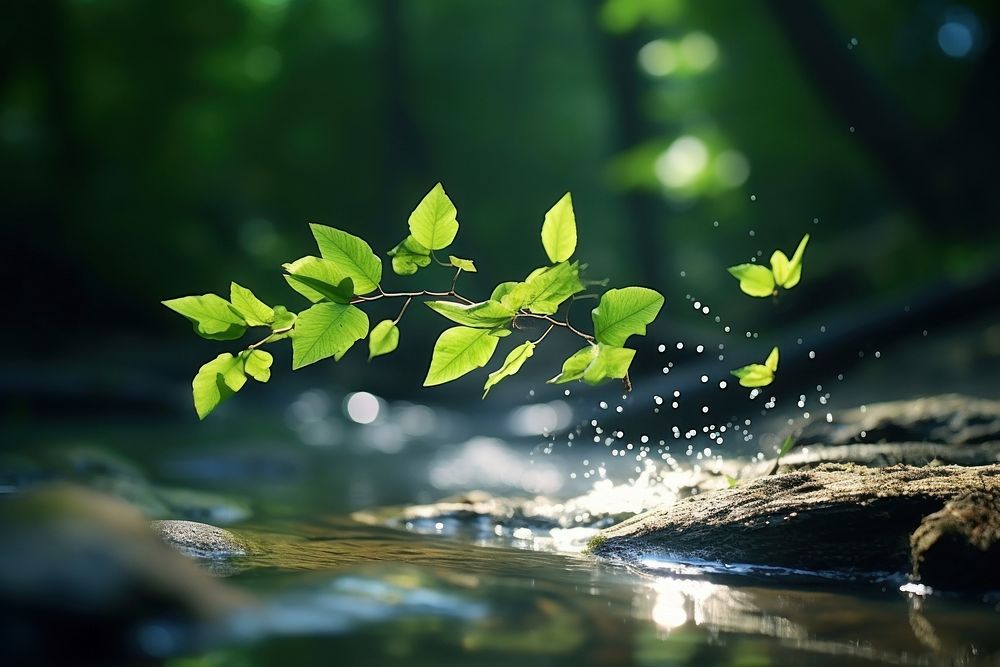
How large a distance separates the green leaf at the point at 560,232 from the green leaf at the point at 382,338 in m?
0.52

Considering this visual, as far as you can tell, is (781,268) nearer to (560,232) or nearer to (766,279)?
(766,279)

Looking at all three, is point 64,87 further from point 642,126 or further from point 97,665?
point 97,665

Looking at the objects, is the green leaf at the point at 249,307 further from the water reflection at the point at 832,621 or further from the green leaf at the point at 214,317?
the water reflection at the point at 832,621

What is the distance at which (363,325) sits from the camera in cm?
246

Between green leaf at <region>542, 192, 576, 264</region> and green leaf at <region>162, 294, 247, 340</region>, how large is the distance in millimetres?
839

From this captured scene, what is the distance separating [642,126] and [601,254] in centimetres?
783

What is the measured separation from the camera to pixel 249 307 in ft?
8.07

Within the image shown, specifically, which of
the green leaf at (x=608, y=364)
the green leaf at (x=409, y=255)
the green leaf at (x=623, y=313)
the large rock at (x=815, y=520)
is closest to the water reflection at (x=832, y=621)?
the large rock at (x=815, y=520)

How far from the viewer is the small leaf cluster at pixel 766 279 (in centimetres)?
280

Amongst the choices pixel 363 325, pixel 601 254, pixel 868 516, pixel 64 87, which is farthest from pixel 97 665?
pixel 601 254

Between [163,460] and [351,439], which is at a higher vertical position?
[351,439]

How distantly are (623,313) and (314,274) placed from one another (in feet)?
2.70

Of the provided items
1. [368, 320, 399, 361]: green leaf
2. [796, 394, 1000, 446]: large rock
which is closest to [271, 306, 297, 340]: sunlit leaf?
[368, 320, 399, 361]: green leaf

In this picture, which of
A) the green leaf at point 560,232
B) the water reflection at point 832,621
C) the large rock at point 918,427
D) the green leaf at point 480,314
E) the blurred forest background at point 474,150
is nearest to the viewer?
the water reflection at point 832,621
